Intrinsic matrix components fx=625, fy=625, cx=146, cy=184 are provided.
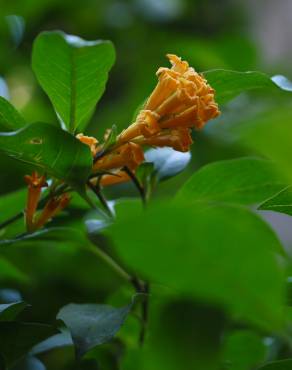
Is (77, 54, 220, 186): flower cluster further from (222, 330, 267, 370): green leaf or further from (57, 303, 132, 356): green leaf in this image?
(222, 330, 267, 370): green leaf

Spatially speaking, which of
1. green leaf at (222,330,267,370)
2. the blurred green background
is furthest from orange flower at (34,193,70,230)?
the blurred green background

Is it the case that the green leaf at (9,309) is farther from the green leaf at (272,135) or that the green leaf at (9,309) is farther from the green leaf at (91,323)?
the green leaf at (272,135)

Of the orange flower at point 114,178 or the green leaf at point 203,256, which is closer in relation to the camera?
the green leaf at point 203,256

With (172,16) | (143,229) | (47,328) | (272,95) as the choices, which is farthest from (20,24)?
(143,229)

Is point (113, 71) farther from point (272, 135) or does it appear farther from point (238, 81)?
point (272, 135)

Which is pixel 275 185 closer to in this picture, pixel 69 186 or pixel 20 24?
pixel 69 186

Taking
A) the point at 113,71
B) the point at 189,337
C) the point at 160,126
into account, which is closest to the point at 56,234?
the point at 160,126

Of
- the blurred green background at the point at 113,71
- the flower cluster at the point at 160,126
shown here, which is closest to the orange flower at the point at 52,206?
the flower cluster at the point at 160,126

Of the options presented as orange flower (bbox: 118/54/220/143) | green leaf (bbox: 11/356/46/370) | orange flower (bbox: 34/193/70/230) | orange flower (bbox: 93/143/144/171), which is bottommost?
green leaf (bbox: 11/356/46/370)
